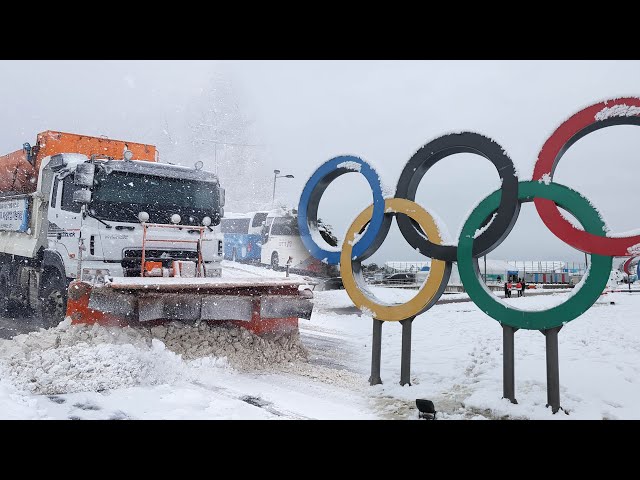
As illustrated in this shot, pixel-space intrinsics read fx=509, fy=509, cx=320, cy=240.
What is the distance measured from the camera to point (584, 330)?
1025 centimetres

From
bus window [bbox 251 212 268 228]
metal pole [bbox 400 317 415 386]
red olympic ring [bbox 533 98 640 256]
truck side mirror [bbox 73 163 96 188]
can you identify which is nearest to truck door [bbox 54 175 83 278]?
truck side mirror [bbox 73 163 96 188]

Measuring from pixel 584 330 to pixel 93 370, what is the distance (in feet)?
30.0

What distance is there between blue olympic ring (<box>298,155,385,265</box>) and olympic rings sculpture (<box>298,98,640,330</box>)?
1cm

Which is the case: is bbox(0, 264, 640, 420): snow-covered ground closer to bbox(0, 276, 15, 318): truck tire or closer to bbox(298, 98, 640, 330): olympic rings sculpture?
bbox(298, 98, 640, 330): olympic rings sculpture

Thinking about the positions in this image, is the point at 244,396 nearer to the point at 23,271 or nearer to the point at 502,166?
the point at 502,166

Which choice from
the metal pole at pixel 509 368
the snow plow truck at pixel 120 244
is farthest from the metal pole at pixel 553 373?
the snow plow truck at pixel 120 244

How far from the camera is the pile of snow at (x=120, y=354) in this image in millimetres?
5234

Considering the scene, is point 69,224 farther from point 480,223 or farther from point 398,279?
point 398,279

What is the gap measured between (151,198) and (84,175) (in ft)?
3.36

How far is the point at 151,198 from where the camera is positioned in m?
8.13

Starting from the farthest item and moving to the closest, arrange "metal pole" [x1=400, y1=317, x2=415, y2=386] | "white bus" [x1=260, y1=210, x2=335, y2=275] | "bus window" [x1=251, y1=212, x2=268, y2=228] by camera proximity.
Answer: "bus window" [x1=251, y1=212, x2=268, y2=228] → "white bus" [x1=260, y1=210, x2=335, y2=275] → "metal pole" [x1=400, y1=317, x2=415, y2=386]

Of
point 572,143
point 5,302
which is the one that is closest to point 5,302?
point 5,302

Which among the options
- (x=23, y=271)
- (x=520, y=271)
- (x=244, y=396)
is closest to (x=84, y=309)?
(x=244, y=396)

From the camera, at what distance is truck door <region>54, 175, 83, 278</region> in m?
7.88
